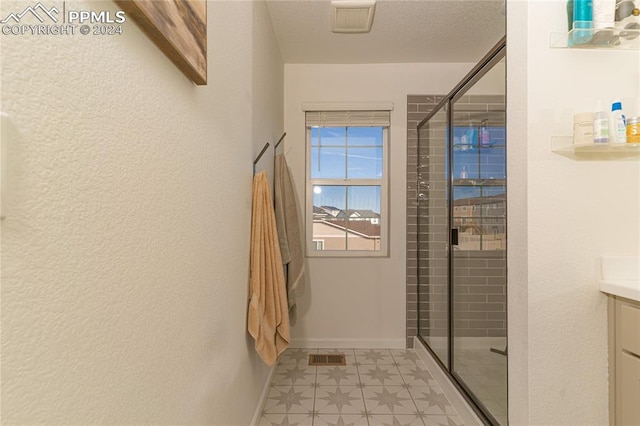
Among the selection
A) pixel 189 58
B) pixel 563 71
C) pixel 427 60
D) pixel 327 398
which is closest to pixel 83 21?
pixel 189 58

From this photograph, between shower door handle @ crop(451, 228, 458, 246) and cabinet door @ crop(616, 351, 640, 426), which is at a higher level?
shower door handle @ crop(451, 228, 458, 246)

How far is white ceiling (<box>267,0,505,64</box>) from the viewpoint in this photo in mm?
2289

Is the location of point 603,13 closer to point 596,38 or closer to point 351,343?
point 596,38

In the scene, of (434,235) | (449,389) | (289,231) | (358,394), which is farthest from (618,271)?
(289,231)

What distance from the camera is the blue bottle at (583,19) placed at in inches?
48.7

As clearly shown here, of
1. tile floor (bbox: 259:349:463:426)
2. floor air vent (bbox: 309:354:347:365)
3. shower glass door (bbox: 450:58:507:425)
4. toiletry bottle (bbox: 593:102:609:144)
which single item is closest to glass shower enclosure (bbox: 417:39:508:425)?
shower glass door (bbox: 450:58:507:425)

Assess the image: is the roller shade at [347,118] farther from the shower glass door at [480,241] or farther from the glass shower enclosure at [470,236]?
the shower glass door at [480,241]

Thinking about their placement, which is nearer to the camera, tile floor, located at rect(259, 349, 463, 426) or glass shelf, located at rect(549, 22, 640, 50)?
glass shelf, located at rect(549, 22, 640, 50)

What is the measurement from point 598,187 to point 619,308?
45 cm

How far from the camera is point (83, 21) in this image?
57cm

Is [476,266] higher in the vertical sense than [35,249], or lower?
lower

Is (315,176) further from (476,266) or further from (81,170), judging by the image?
(81,170)

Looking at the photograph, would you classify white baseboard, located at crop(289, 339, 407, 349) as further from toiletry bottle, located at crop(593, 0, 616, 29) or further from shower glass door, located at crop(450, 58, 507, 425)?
toiletry bottle, located at crop(593, 0, 616, 29)

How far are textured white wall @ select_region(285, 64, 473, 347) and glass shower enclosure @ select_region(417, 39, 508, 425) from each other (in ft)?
0.89
